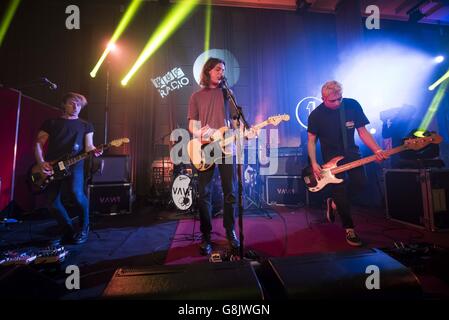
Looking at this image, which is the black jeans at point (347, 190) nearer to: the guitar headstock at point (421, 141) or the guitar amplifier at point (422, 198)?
the guitar headstock at point (421, 141)

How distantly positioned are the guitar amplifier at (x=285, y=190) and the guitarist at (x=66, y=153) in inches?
143

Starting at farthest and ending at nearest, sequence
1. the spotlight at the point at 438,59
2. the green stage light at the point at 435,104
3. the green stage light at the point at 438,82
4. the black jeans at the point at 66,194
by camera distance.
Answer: the spotlight at the point at 438,59 < the green stage light at the point at 438,82 < the green stage light at the point at 435,104 < the black jeans at the point at 66,194

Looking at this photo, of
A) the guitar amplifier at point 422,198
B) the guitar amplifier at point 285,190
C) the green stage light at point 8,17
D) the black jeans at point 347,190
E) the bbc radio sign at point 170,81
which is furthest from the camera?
the bbc radio sign at point 170,81

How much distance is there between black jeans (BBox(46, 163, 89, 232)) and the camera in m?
2.77

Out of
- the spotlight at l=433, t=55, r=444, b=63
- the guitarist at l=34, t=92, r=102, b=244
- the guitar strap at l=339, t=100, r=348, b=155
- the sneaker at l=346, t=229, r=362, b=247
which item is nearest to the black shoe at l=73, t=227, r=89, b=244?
the guitarist at l=34, t=92, r=102, b=244

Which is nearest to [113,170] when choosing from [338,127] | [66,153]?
[66,153]

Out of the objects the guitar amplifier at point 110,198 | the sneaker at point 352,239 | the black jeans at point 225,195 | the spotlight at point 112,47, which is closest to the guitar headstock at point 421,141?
the sneaker at point 352,239

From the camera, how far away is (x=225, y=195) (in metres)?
2.42

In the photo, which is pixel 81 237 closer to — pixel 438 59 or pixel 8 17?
pixel 8 17

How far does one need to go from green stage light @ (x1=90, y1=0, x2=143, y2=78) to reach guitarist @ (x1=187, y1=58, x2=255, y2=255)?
15.0 ft

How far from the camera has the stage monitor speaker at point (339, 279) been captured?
86 cm

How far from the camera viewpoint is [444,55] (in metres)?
6.93
